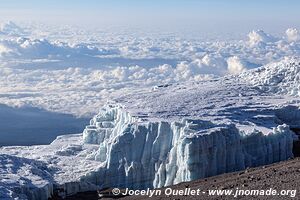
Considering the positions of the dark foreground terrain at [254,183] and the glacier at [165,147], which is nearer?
the dark foreground terrain at [254,183]

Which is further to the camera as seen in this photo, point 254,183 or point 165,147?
point 165,147

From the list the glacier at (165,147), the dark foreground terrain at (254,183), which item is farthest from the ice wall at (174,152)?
the dark foreground terrain at (254,183)

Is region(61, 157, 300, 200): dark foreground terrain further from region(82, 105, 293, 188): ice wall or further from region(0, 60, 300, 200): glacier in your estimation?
region(0, 60, 300, 200): glacier

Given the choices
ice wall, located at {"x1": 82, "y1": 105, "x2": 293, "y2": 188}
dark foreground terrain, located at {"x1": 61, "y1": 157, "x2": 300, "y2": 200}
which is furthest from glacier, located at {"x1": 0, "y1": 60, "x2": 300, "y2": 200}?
dark foreground terrain, located at {"x1": 61, "y1": 157, "x2": 300, "y2": 200}

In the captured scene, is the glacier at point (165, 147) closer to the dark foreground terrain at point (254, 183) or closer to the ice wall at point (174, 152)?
the ice wall at point (174, 152)

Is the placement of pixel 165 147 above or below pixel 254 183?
below

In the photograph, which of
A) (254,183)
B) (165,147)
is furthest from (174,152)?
(254,183)

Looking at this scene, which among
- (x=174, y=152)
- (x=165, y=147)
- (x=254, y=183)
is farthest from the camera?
(x=165, y=147)

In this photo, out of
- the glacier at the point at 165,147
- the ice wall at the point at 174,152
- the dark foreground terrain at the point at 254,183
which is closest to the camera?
the dark foreground terrain at the point at 254,183

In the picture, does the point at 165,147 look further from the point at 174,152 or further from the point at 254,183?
the point at 254,183
